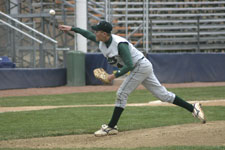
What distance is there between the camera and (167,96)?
21.9ft

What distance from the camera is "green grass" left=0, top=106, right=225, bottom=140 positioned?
709 centimetres

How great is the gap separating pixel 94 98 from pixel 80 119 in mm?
3959

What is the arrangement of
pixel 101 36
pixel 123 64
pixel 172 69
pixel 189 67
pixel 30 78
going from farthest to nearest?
pixel 189 67 < pixel 172 69 < pixel 30 78 < pixel 123 64 < pixel 101 36

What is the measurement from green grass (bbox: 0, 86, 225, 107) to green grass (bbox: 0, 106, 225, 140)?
1.64m

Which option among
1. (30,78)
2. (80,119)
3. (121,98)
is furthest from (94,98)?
(121,98)

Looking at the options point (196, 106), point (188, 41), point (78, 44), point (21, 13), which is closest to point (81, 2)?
point (78, 44)

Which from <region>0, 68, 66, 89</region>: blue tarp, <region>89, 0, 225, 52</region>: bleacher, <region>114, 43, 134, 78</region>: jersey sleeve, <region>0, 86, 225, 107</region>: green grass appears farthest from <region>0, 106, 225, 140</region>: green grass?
<region>89, 0, 225, 52</region>: bleacher

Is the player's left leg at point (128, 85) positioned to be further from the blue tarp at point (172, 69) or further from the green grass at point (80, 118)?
the blue tarp at point (172, 69)

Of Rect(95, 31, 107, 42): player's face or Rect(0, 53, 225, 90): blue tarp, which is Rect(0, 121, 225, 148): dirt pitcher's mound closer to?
Rect(95, 31, 107, 42): player's face

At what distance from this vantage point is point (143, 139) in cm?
605

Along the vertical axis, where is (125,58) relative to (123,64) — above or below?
above

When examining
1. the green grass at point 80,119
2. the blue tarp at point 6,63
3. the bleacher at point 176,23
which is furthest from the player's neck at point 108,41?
the bleacher at point 176,23

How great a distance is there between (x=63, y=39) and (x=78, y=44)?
3.23 ft

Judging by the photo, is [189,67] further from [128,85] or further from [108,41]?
[108,41]
